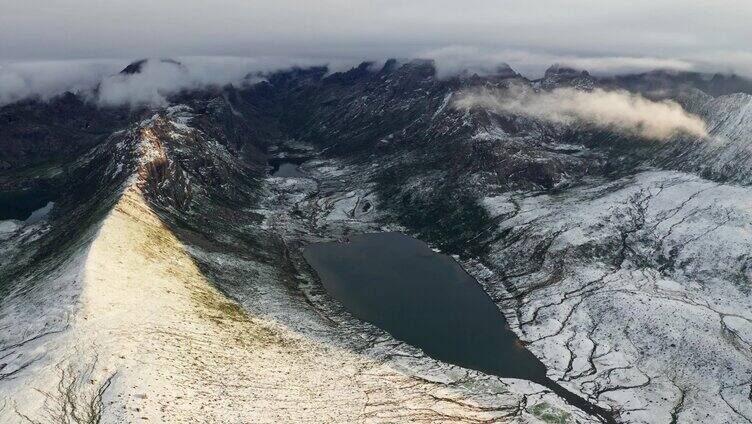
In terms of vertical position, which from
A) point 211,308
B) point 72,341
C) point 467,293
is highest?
point 72,341

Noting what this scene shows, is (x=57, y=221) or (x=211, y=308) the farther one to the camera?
(x=57, y=221)

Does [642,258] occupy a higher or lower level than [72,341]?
lower

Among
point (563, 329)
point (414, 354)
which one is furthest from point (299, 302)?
point (563, 329)

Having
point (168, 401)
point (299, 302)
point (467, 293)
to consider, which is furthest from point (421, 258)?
point (168, 401)

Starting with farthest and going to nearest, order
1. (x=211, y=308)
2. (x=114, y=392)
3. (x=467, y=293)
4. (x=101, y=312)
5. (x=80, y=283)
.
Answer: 1. (x=467, y=293)
2. (x=211, y=308)
3. (x=80, y=283)
4. (x=101, y=312)
5. (x=114, y=392)

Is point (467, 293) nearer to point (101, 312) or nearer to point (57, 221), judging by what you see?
point (101, 312)

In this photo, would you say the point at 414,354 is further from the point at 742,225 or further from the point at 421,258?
the point at 742,225

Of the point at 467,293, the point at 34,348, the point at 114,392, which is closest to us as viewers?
the point at 114,392
